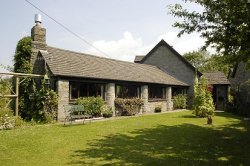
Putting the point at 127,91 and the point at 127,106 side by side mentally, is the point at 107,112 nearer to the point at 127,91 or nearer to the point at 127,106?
the point at 127,106

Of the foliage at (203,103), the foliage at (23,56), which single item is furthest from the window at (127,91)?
the foliage at (23,56)

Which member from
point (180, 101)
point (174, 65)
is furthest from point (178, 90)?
point (174, 65)

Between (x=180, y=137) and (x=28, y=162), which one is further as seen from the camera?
(x=180, y=137)

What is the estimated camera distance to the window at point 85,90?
22016 millimetres

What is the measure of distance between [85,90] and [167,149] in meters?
12.6

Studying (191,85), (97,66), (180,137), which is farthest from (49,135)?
(191,85)

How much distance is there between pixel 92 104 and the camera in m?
22.7

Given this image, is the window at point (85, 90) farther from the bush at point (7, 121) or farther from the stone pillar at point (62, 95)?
the bush at point (7, 121)

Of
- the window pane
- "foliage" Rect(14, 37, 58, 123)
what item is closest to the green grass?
"foliage" Rect(14, 37, 58, 123)

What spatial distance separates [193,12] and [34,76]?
42.7 feet

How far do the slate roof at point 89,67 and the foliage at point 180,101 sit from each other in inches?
117

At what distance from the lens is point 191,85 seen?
128 feet

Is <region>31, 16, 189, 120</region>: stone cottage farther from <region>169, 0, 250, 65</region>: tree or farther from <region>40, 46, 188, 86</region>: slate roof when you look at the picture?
<region>169, 0, 250, 65</region>: tree

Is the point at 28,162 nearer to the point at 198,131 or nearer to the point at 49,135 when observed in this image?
the point at 49,135
